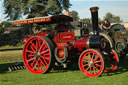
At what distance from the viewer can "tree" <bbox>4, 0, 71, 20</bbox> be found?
29.5 metres

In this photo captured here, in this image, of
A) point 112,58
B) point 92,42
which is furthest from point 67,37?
point 112,58

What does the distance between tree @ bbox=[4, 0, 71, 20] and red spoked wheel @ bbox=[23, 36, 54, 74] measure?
2162 cm

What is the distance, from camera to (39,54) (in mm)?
7840

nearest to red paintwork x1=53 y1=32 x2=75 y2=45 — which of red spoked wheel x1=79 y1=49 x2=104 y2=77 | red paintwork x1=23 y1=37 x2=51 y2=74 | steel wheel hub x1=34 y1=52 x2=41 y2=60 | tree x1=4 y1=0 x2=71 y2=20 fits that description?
red paintwork x1=23 y1=37 x2=51 y2=74

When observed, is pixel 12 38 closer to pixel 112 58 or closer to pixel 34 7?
pixel 34 7

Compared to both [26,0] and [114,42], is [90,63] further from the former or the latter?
[26,0]

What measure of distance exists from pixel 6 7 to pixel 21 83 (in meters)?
30.2

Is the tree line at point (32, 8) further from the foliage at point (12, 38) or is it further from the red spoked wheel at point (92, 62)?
the red spoked wheel at point (92, 62)

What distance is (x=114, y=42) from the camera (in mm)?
9859

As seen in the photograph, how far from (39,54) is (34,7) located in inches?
900

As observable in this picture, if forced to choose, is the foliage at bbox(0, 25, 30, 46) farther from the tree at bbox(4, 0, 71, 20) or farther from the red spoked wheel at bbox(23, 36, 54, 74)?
the red spoked wheel at bbox(23, 36, 54, 74)

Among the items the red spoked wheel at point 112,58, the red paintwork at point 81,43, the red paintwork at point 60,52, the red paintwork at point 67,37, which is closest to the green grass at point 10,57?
the red paintwork at point 67,37

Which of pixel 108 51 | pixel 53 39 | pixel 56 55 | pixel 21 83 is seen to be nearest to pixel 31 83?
pixel 21 83

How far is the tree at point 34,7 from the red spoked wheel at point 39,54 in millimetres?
21622
